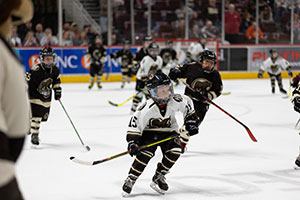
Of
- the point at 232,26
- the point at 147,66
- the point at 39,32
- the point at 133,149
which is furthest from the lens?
the point at 232,26

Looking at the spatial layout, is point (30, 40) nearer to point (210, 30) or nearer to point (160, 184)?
point (210, 30)

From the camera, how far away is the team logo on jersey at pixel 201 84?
5.11 m

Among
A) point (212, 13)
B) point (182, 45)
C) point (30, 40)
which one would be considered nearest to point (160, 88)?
point (30, 40)

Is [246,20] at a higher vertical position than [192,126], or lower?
higher

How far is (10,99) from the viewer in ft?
4.91

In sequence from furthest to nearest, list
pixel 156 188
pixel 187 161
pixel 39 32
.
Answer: pixel 39 32
pixel 187 161
pixel 156 188

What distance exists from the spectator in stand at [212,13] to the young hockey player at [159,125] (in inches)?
432

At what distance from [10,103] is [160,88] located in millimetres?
2019

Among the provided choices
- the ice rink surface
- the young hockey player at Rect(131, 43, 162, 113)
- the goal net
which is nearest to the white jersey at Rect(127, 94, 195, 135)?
the ice rink surface

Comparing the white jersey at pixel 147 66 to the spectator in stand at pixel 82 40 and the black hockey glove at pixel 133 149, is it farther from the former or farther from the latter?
the spectator in stand at pixel 82 40

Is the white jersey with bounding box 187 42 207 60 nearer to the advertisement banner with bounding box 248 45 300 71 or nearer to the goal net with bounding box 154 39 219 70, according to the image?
the goal net with bounding box 154 39 219 70

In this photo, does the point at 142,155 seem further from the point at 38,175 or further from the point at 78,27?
the point at 78,27

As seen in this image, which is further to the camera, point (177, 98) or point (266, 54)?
point (266, 54)

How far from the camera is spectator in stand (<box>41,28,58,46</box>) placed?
1308 cm
